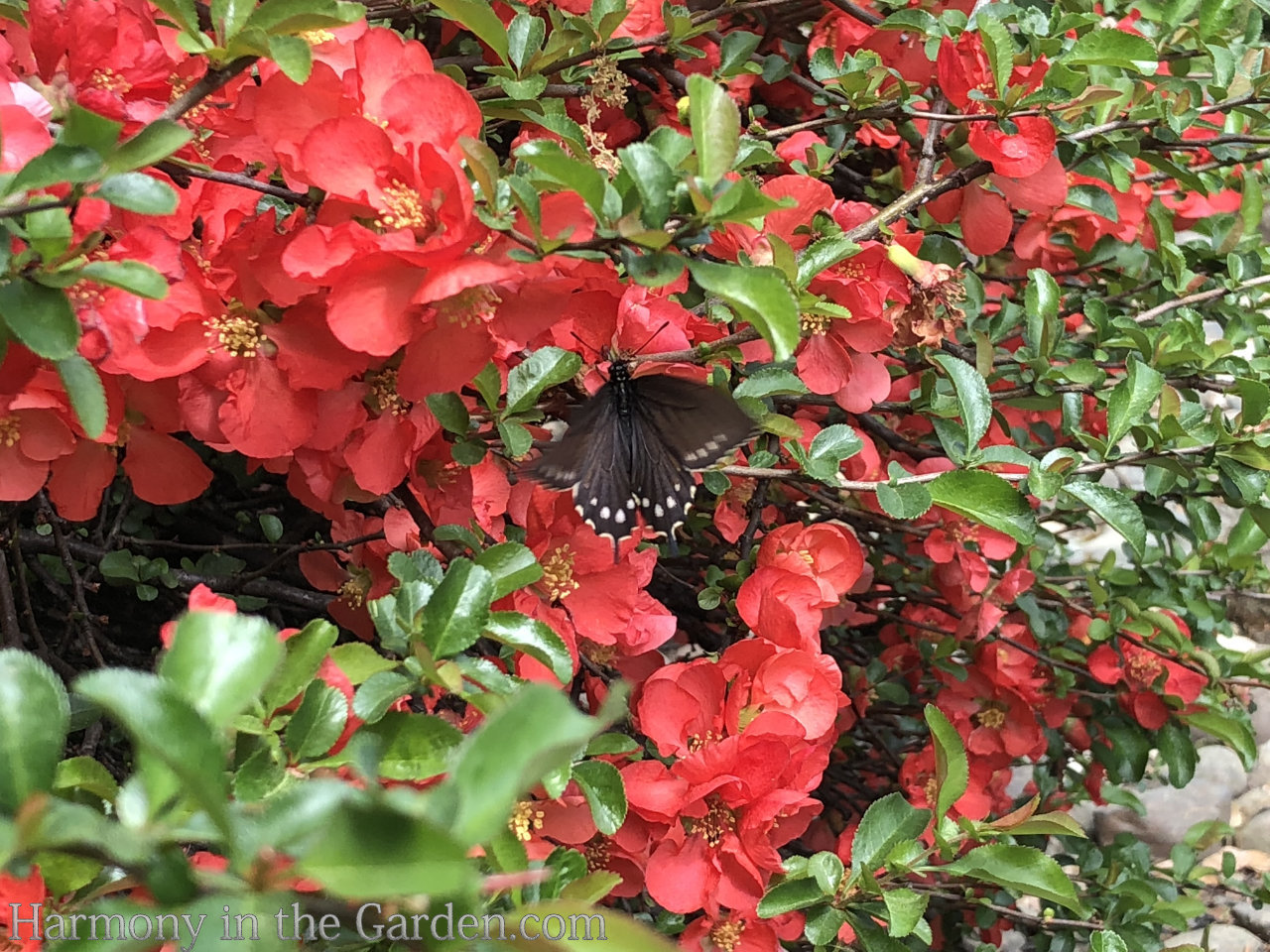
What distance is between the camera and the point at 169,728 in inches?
13.6

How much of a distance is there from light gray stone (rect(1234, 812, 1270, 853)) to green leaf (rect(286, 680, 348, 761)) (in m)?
2.62

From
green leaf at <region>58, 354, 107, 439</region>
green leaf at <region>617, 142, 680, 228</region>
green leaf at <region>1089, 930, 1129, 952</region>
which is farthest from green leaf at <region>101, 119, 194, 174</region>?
green leaf at <region>1089, 930, 1129, 952</region>

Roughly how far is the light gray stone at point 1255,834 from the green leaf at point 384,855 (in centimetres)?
274

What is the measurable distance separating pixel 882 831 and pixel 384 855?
0.61 meters

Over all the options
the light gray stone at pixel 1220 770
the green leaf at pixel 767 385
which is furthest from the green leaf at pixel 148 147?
the light gray stone at pixel 1220 770

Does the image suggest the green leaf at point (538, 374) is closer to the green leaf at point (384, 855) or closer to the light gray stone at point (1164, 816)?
the green leaf at point (384, 855)

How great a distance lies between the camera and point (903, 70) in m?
1.17

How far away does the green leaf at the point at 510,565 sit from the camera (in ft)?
2.12

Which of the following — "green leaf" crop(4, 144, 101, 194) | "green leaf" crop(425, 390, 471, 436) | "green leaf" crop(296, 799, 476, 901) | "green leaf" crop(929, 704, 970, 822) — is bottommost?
"green leaf" crop(929, 704, 970, 822)

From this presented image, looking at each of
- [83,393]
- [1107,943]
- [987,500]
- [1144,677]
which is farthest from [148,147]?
[1144,677]

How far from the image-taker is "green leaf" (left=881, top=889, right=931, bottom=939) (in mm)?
761

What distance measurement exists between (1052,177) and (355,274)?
0.67 m

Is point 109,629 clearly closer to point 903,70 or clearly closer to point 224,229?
point 224,229

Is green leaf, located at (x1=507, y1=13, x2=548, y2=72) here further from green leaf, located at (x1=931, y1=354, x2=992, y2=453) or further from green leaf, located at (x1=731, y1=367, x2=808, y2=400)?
green leaf, located at (x1=931, y1=354, x2=992, y2=453)
